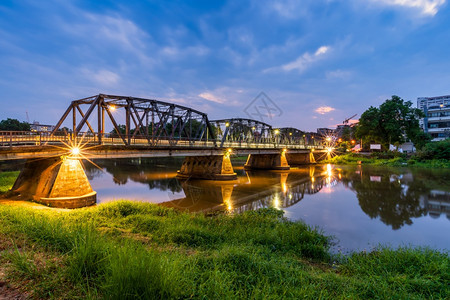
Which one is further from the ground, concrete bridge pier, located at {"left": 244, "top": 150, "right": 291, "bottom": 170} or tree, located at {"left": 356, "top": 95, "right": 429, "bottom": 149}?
tree, located at {"left": 356, "top": 95, "right": 429, "bottom": 149}

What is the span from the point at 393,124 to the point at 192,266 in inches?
3146

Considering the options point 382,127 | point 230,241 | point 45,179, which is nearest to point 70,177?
point 45,179

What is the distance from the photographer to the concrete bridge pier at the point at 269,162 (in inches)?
2006

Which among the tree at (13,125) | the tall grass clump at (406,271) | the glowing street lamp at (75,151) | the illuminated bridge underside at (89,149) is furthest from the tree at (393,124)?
the tree at (13,125)

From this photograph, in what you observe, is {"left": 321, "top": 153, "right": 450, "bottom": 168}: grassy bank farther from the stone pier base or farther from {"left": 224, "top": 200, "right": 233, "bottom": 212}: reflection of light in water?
{"left": 224, "top": 200, "right": 233, "bottom": 212}: reflection of light in water

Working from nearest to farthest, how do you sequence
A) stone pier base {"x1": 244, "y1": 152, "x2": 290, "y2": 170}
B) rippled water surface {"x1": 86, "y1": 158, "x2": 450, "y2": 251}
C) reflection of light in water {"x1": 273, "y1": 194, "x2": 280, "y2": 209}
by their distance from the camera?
1. rippled water surface {"x1": 86, "y1": 158, "x2": 450, "y2": 251}
2. reflection of light in water {"x1": 273, "y1": 194, "x2": 280, "y2": 209}
3. stone pier base {"x1": 244, "y1": 152, "x2": 290, "y2": 170}

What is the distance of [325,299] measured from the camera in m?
4.30

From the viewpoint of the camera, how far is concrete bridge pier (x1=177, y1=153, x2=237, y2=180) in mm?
33688

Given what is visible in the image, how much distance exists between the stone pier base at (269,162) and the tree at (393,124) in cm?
3762

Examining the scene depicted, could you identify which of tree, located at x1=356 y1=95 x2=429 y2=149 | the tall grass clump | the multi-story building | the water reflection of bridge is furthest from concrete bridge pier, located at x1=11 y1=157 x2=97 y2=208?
the multi-story building

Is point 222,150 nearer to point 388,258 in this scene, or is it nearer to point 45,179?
point 45,179

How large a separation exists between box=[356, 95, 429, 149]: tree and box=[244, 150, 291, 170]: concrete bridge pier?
37413mm

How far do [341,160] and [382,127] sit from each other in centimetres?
1683

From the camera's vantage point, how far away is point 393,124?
64438 millimetres
